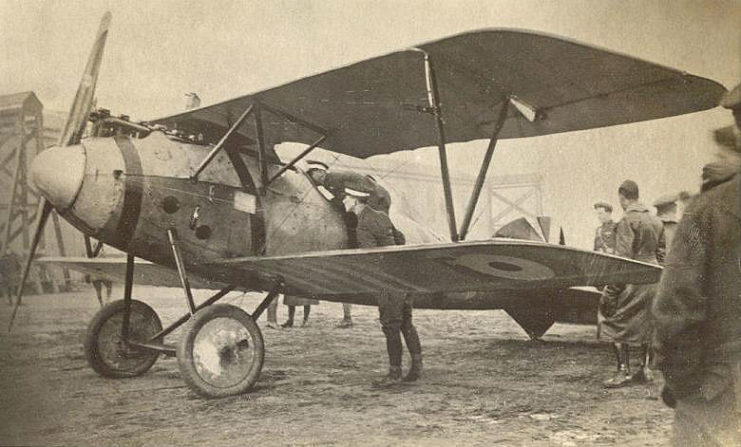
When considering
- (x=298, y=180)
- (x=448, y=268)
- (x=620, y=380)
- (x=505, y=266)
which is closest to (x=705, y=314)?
(x=505, y=266)

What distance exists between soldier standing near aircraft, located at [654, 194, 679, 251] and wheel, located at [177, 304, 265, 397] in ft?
8.56

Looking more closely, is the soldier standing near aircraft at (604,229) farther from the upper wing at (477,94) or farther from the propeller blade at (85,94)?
the propeller blade at (85,94)

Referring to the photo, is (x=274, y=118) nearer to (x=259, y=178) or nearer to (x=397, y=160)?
(x=259, y=178)

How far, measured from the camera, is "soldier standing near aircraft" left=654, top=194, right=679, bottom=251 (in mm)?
3559

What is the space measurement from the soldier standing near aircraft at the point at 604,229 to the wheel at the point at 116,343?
340 cm

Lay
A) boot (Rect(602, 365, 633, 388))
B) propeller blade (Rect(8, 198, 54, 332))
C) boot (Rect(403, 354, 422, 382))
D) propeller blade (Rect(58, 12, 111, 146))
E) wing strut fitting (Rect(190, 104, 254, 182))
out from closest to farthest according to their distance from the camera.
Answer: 1. propeller blade (Rect(8, 198, 54, 332))
2. propeller blade (Rect(58, 12, 111, 146))
3. wing strut fitting (Rect(190, 104, 254, 182))
4. boot (Rect(602, 365, 633, 388))
5. boot (Rect(403, 354, 422, 382))

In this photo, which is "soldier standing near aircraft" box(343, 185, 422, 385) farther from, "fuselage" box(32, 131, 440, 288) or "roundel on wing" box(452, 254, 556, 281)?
"roundel on wing" box(452, 254, 556, 281)

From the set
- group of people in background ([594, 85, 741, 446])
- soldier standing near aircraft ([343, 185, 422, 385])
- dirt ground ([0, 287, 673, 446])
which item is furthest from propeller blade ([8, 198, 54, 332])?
group of people in background ([594, 85, 741, 446])

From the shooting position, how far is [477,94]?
364 cm

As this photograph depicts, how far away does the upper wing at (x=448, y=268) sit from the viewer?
9.59 ft

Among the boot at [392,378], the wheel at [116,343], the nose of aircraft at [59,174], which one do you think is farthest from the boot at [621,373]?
the nose of aircraft at [59,174]

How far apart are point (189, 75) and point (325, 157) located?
1.66 m

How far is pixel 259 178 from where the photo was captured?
3.92 metres

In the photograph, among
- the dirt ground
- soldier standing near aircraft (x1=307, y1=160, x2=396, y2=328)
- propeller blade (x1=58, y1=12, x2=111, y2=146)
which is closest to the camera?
the dirt ground
